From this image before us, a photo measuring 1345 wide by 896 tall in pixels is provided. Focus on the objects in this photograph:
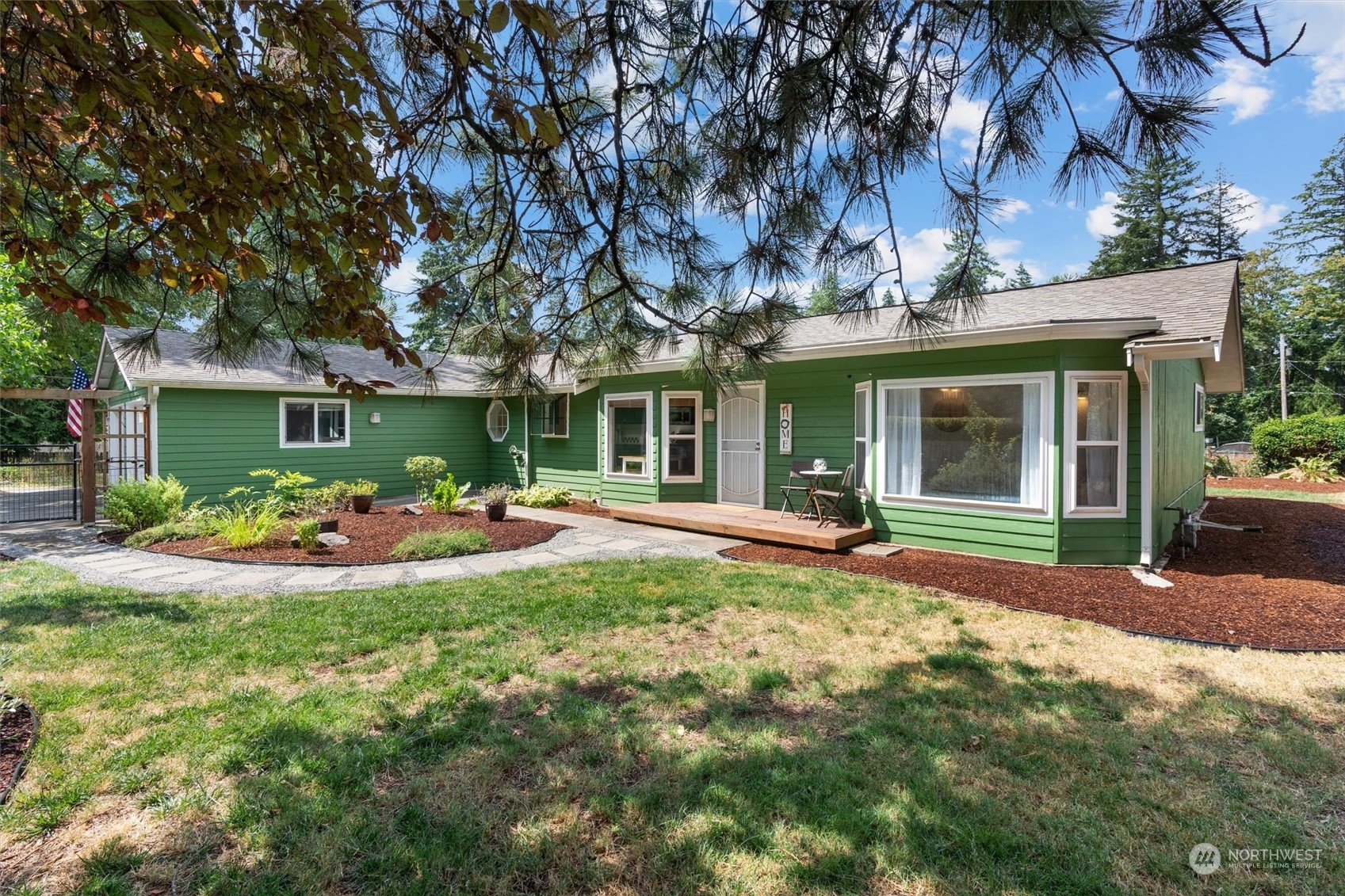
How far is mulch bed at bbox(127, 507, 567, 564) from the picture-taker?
22.0ft

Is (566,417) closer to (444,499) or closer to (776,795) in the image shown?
(444,499)

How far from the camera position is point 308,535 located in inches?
274

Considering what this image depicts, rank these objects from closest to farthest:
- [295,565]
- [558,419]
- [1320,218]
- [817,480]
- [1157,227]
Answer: [295,565]
[817,480]
[558,419]
[1320,218]
[1157,227]

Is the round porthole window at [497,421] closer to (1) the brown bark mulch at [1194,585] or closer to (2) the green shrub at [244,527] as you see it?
(2) the green shrub at [244,527]

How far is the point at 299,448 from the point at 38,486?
9.85 m

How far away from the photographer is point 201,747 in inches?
100.0

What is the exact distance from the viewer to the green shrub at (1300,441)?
16.3 meters

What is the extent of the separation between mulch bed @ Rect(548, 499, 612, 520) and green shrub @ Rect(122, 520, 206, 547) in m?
5.10

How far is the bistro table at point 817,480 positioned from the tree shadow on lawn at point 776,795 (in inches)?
181

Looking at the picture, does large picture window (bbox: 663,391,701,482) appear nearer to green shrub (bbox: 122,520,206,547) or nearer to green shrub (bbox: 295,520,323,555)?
green shrub (bbox: 295,520,323,555)

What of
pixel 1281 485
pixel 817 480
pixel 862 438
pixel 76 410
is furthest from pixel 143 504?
pixel 1281 485

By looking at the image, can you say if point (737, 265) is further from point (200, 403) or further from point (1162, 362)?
point (200, 403)

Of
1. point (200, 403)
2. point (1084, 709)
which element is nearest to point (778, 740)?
point (1084, 709)

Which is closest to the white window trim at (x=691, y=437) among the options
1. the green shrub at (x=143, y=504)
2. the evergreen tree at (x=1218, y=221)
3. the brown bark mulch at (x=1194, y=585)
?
the brown bark mulch at (x=1194, y=585)
